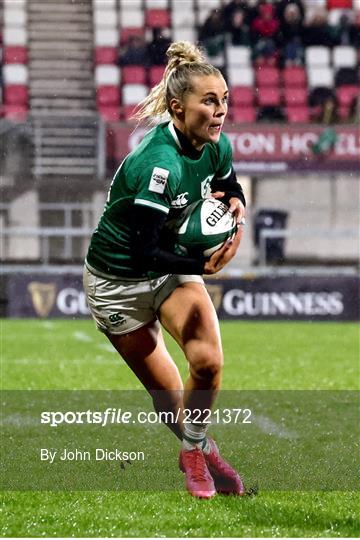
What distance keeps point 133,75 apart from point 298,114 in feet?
9.01

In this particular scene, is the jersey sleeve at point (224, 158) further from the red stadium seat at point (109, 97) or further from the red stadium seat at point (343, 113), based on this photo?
the red stadium seat at point (109, 97)

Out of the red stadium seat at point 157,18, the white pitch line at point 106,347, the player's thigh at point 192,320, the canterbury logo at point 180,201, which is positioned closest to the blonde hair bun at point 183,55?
the canterbury logo at point 180,201

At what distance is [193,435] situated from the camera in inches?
167

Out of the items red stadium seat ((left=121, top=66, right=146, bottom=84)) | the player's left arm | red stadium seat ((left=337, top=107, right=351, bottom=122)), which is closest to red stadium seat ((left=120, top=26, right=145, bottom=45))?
red stadium seat ((left=121, top=66, right=146, bottom=84))

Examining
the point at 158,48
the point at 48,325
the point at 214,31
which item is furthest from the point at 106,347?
the point at 214,31

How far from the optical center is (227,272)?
1373 cm

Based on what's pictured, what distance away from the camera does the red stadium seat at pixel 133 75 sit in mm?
18734

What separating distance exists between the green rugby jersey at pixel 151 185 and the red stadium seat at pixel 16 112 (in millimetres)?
13282

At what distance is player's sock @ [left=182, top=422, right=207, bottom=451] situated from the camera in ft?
13.9

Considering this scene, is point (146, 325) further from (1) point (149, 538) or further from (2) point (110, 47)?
(2) point (110, 47)

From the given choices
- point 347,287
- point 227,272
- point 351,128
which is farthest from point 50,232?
point 351,128

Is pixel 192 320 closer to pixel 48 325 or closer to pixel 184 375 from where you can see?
pixel 184 375

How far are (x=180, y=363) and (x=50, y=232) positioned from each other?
511 centimetres

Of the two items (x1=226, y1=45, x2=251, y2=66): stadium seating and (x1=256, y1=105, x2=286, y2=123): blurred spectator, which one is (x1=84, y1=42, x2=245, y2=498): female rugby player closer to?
(x1=256, y1=105, x2=286, y2=123): blurred spectator
